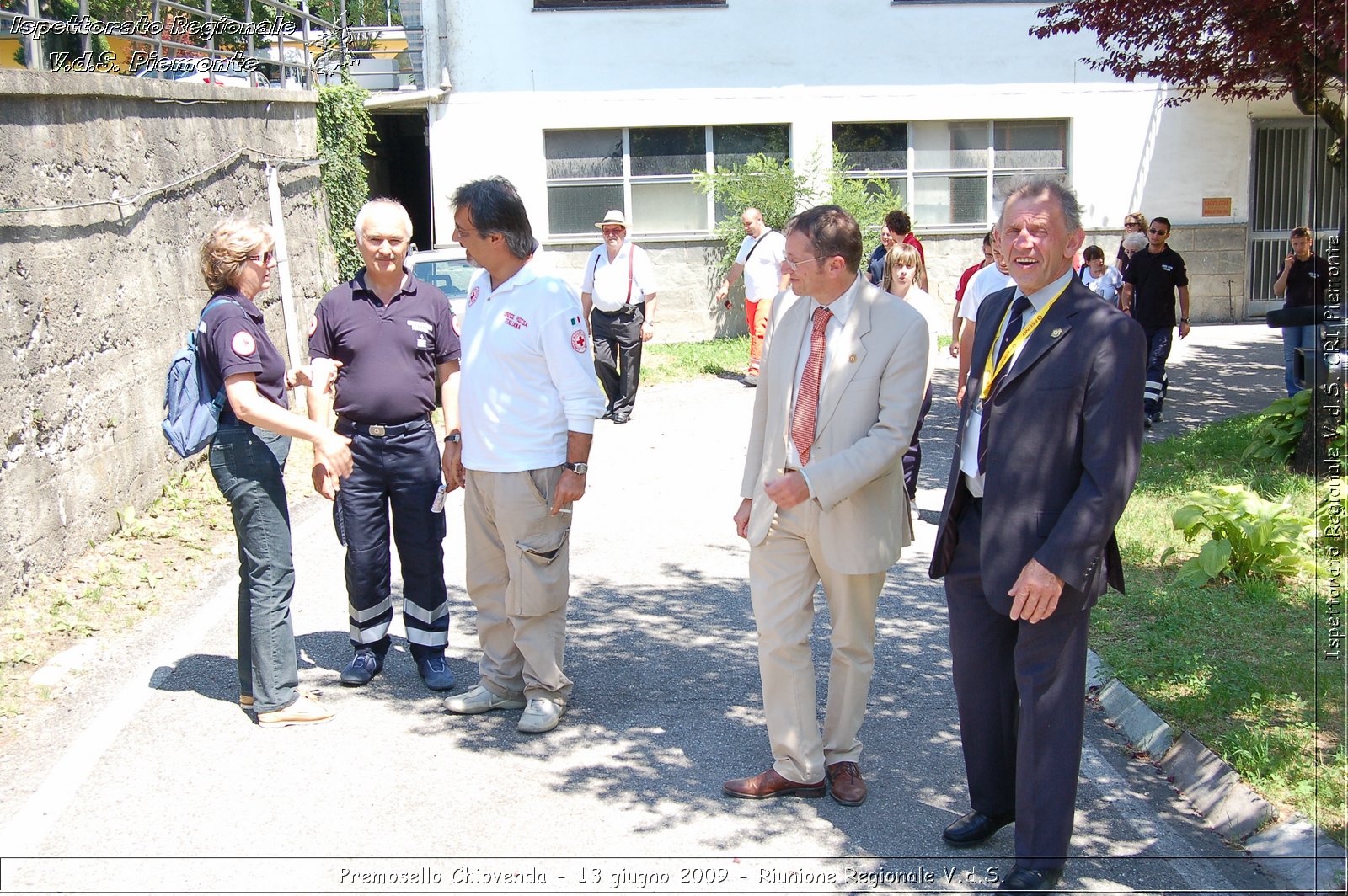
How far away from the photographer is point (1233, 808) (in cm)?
425

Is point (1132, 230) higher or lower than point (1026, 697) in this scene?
higher

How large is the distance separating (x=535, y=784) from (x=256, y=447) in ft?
6.03

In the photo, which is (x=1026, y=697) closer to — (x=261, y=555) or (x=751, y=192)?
(x=261, y=555)

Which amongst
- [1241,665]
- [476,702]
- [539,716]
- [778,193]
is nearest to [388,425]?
[476,702]

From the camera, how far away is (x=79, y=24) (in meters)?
8.31

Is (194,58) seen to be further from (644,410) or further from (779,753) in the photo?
(779,753)

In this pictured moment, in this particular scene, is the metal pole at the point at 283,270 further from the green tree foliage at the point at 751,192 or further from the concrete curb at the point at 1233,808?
the concrete curb at the point at 1233,808

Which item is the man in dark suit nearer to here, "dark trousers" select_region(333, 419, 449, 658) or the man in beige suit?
the man in beige suit

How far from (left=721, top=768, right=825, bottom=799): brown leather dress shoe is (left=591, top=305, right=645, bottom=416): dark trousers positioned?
786 centimetres

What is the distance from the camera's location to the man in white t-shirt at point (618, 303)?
11859 millimetres

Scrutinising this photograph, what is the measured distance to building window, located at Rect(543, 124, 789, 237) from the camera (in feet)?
60.5

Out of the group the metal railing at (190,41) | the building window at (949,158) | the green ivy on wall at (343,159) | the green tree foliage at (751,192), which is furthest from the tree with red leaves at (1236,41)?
the green ivy on wall at (343,159)

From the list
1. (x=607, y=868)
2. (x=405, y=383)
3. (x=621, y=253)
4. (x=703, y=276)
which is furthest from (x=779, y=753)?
(x=703, y=276)

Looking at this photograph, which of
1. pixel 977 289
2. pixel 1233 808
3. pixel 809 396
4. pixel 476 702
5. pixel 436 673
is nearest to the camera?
pixel 1233 808
